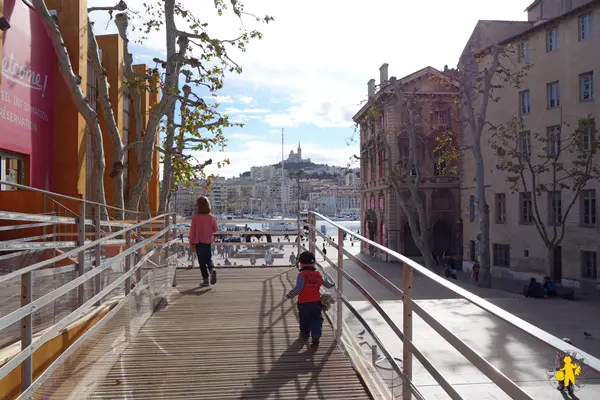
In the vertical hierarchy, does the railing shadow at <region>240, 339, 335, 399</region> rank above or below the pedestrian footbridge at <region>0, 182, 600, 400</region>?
below

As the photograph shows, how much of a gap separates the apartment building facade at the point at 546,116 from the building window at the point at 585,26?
49 mm

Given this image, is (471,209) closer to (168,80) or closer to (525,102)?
(525,102)

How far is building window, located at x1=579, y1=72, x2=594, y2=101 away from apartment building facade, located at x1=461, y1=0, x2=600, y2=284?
0.05 m

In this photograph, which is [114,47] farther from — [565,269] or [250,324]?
[565,269]

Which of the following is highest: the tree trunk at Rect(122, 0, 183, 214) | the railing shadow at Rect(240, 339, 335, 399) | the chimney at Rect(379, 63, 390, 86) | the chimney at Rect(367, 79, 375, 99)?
the chimney at Rect(379, 63, 390, 86)

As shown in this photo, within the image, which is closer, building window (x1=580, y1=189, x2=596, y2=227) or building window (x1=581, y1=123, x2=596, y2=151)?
building window (x1=581, y1=123, x2=596, y2=151)

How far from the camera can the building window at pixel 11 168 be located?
12758mm

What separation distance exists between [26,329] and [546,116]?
32.2 metres

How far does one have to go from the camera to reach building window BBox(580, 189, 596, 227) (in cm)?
2752

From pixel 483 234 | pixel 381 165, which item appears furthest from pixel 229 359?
pixel 381 165

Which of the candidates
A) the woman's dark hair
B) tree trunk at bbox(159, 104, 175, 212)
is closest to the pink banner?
tree trunk at bbox(159, 104, 175, 212)

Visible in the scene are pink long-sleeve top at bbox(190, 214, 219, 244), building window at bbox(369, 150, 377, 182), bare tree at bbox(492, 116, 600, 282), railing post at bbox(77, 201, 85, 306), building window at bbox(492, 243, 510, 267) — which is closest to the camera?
railing post at bbox(77, 201, 85, 306)

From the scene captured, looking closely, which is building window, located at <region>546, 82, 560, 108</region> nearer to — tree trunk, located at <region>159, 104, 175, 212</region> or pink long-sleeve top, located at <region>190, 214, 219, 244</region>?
tree trunk, located at <region>159, 104, 175, 212</region>

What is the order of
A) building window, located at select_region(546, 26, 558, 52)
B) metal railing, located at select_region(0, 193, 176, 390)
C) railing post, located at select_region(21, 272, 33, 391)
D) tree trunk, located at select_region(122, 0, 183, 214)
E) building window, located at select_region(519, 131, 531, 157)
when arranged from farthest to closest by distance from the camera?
building window, located at select_region(519, 131, 531, 157) → building window, located at select_region(546, 26, 558, 52) → tree trunk, located at select_region(122, 0, 183, 214) → railing post, located at select_region(21, 272, 33, 391) → metal railing, located at select_region(0, 193, 176, 390)
